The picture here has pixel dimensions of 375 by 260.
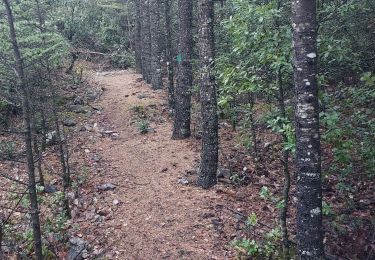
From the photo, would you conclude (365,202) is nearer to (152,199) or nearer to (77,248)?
(152,199)

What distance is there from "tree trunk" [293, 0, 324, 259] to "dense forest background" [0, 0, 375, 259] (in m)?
0.36

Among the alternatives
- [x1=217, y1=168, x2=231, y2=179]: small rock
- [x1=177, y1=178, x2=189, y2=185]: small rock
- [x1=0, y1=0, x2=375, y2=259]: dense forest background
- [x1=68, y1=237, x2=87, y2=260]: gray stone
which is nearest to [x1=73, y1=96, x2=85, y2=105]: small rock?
[x1=0, y1=0, x2=375, y2=259]: dense forest background

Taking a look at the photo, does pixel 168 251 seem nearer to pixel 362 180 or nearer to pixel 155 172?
pixel 155 172

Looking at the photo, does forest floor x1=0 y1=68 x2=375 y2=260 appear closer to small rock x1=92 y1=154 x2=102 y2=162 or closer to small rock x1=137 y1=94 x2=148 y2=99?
small rock x1=92 y1=154 x2=102 y2=162

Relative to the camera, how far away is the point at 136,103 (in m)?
16.8

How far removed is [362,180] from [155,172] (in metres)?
5.05

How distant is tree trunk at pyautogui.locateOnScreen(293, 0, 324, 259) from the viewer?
421 centimetres

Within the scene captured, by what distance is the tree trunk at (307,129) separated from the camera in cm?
421

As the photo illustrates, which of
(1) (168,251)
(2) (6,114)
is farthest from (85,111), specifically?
(1) (168,251)

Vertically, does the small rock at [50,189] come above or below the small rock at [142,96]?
below

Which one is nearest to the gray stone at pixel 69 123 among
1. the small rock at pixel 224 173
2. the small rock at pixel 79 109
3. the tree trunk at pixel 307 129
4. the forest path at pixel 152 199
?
the forest path at pixel 152 199

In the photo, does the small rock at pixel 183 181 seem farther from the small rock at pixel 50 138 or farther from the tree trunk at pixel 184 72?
the small rock at pixel 50 138

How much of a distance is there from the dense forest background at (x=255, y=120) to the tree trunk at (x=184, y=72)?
33mm

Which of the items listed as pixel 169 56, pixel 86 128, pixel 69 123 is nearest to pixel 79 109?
pixel 69 123
